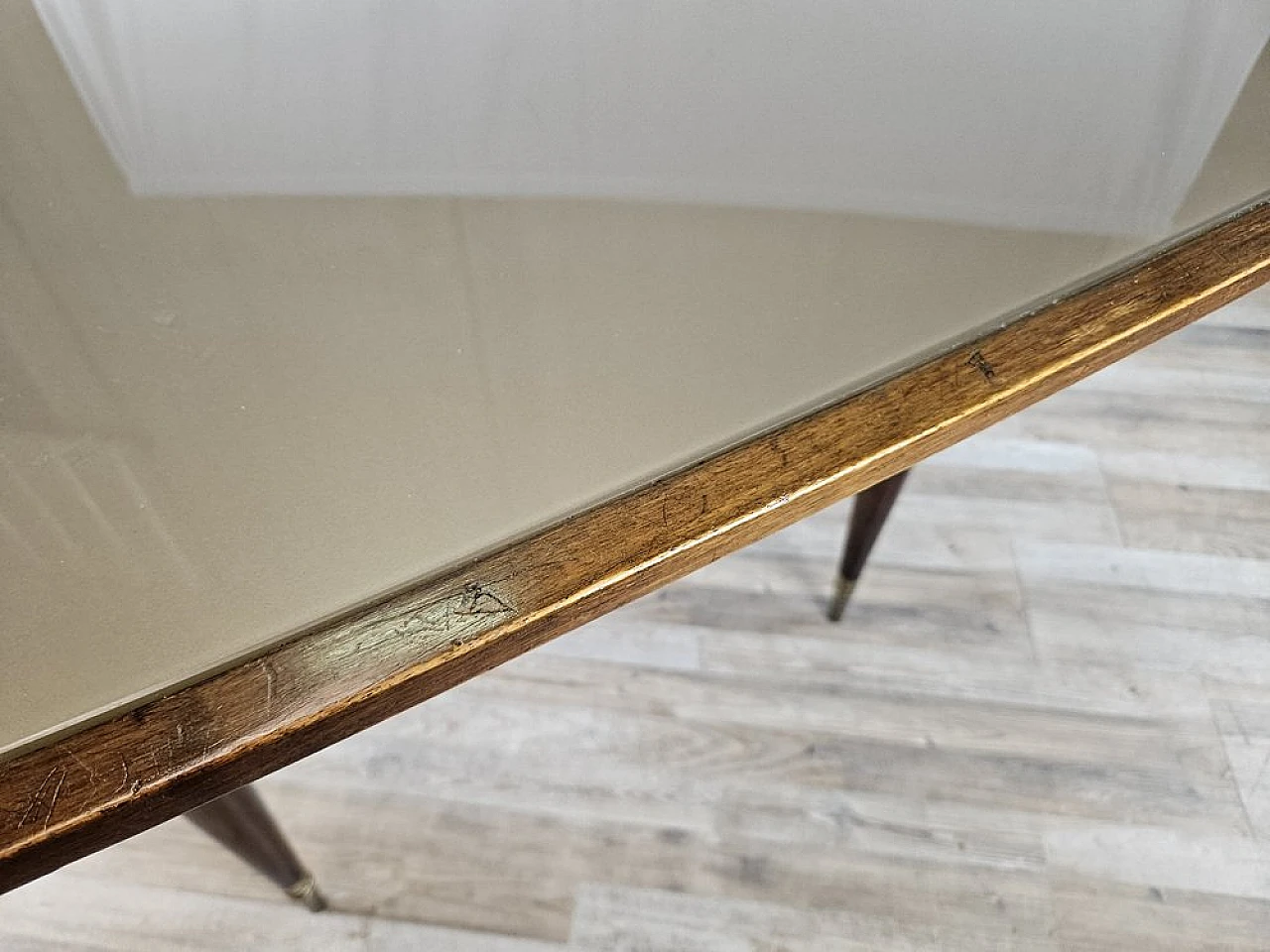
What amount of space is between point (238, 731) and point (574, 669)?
0.50m

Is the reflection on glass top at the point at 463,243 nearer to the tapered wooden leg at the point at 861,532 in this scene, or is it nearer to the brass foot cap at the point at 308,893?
the tapered wooden leg at the point at 861,532

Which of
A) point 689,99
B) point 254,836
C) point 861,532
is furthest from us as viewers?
point 861,532

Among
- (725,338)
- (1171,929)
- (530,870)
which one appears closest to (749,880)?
(530,870)

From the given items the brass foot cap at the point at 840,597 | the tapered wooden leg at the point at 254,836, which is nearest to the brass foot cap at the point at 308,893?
the tapered wooden leg at the point at 254,836

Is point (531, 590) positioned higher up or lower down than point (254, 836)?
higher up

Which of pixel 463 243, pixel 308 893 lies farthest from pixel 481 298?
pixel 308 893

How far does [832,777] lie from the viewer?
2.30ft

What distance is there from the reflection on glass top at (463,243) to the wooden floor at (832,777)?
447mm

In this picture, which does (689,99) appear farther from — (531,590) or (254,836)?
(254,836)

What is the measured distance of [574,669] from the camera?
2.48ft

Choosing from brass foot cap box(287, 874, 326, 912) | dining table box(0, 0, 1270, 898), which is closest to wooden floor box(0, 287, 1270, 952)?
brass foot cap box(287, 874, 326, 912)

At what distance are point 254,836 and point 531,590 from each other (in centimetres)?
35

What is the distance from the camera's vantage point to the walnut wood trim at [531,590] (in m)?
0.26

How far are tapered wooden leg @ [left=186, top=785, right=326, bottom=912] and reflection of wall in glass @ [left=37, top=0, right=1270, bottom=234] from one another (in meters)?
0.32
